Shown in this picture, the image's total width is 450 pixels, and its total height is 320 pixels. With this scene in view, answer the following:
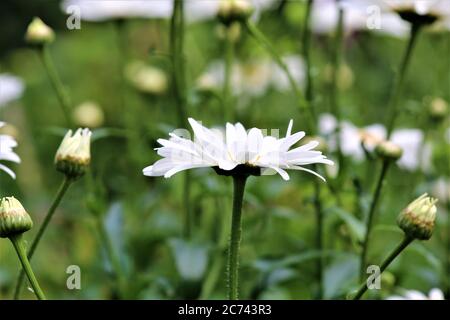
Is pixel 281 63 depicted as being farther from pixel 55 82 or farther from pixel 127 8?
pixel 127 8

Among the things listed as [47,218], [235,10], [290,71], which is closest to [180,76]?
[235,10]

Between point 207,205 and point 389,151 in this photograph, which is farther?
point 207,205

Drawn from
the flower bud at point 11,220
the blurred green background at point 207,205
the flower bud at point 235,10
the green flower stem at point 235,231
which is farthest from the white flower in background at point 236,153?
the flower bud at point 235,10

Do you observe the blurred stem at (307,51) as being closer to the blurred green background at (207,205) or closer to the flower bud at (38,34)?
the blurred green background at (207,205)

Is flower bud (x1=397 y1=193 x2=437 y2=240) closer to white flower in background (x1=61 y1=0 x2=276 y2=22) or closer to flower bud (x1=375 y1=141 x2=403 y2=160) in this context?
flower bud (x1=375 y1=141 x2=403 y2=160)

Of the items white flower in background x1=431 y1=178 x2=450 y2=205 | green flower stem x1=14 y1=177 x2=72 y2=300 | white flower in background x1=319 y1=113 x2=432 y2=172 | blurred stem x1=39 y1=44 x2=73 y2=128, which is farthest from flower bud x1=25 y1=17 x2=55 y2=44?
white flower in background x1=431 y1=178 x2=450 y2=205
